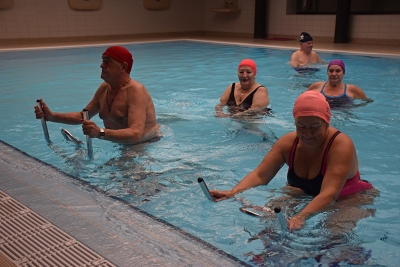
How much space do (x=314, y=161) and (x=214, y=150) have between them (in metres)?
2.48

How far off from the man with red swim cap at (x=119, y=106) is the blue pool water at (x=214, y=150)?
361mm

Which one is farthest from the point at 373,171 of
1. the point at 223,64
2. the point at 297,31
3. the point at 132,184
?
the point at 297,31

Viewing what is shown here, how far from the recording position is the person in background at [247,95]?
625cm

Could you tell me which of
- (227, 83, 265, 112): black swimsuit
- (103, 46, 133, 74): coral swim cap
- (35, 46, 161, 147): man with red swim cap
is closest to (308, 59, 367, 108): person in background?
(227, 83, 265, 112): black swimsuit

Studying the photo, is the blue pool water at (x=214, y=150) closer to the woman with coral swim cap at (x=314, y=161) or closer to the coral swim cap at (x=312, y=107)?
the woman with coral swim cap at (x=314, y=161)

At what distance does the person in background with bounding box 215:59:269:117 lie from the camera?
6.25 m

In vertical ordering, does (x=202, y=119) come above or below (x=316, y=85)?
below

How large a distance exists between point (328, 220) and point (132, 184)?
73.5 inches

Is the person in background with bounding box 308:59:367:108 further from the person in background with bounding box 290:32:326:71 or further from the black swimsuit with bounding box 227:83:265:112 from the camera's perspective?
the person in background with bounding box 290:32:326:71

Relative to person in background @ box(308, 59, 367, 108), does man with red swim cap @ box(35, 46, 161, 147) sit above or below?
above

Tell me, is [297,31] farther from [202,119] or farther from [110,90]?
[110,90]

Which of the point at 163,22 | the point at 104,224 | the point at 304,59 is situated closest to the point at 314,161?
the point at 104,224

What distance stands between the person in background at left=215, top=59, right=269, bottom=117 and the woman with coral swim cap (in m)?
3.03

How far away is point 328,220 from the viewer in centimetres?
309
